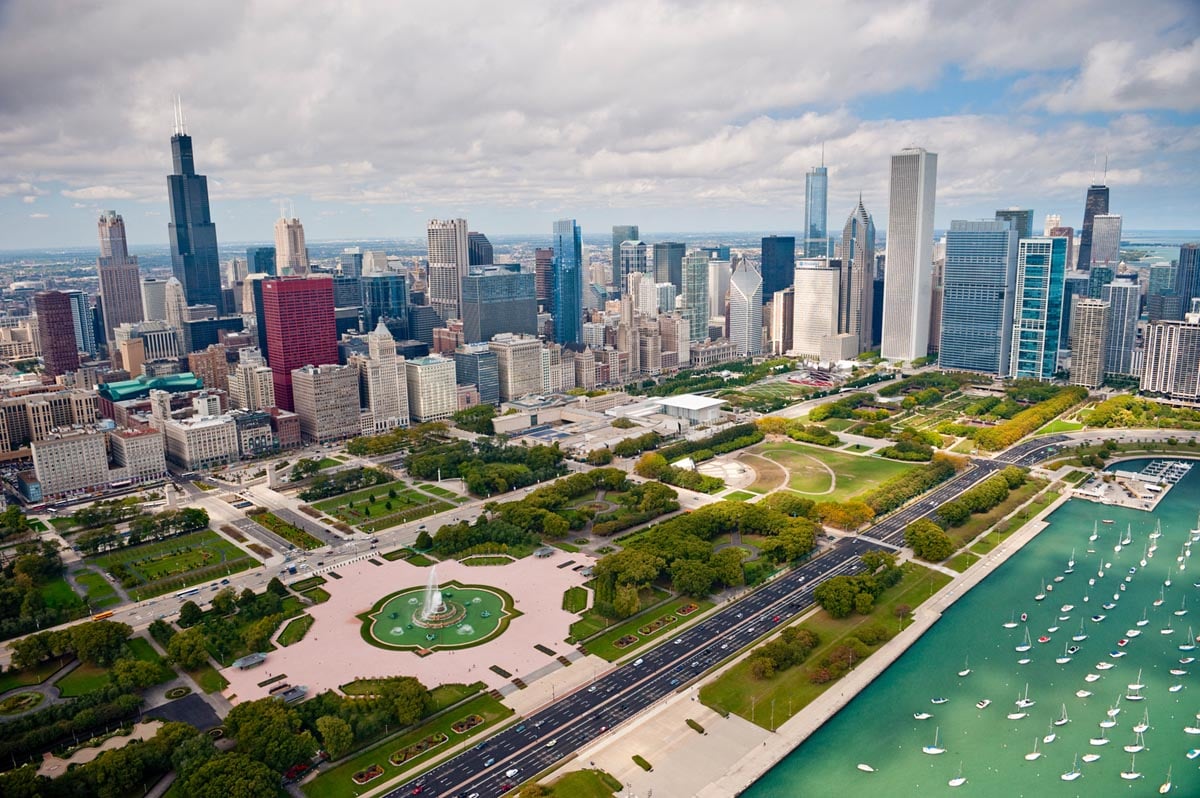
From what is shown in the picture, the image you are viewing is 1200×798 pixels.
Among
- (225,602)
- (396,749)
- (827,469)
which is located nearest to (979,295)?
(827,469)

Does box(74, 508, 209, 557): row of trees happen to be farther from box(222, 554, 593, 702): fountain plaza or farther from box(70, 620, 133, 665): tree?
box(70, 620, 133, 665): tree

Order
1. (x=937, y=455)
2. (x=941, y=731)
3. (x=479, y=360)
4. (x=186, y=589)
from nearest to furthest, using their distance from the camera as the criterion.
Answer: (x=941, y=731), (x=186, y=589), (x=937, y=455), (x=479, y=360)

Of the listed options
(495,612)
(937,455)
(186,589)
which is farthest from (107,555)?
(937,455)

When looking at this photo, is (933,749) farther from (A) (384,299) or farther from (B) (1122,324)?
(A) (384,299)

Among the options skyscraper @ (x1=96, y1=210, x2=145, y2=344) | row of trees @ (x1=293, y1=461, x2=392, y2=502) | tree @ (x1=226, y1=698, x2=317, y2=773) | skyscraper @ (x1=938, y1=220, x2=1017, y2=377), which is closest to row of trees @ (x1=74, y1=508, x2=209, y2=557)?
row of trees @ (x1=293, y1=461, x2=392, y2=502)

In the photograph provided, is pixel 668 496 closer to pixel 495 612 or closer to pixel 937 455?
pixel 495 612
